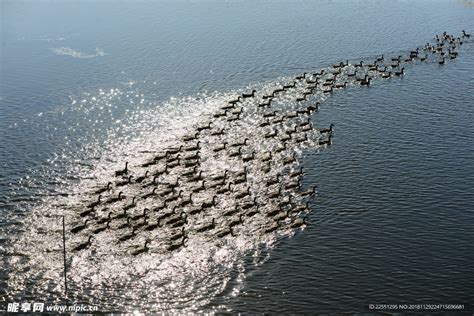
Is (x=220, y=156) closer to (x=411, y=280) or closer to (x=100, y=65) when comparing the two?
(x=411, y=280)

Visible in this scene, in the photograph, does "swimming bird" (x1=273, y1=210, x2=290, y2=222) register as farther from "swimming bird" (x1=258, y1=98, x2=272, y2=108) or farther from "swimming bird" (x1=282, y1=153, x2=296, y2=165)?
"swimming bird" (x1=258, y1=98, x2=272, y2=108)

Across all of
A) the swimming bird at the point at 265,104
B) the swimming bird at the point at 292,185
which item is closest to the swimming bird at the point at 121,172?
the swimming bird at the point at 292,185

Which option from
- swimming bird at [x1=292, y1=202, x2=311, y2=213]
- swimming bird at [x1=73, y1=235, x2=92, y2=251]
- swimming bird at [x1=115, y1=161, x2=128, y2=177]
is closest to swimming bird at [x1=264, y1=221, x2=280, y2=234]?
swimming bird at [x1=292, y1=202, x2=311, y2=213]

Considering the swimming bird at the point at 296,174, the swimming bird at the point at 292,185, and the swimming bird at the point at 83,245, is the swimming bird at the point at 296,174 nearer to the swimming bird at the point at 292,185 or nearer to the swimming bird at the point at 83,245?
the swimming bird at the point at 292,185

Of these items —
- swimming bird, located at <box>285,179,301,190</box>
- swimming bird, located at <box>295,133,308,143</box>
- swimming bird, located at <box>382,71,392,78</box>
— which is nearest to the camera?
swimming bird, located at <box>285,179,301,190</box>

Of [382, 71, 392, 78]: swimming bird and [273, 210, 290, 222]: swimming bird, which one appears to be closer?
[273, 210, 290, 222]: swimming bird

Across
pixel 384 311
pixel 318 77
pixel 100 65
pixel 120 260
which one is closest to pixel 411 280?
pixel 384 311

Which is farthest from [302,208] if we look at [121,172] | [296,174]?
[121,172]
